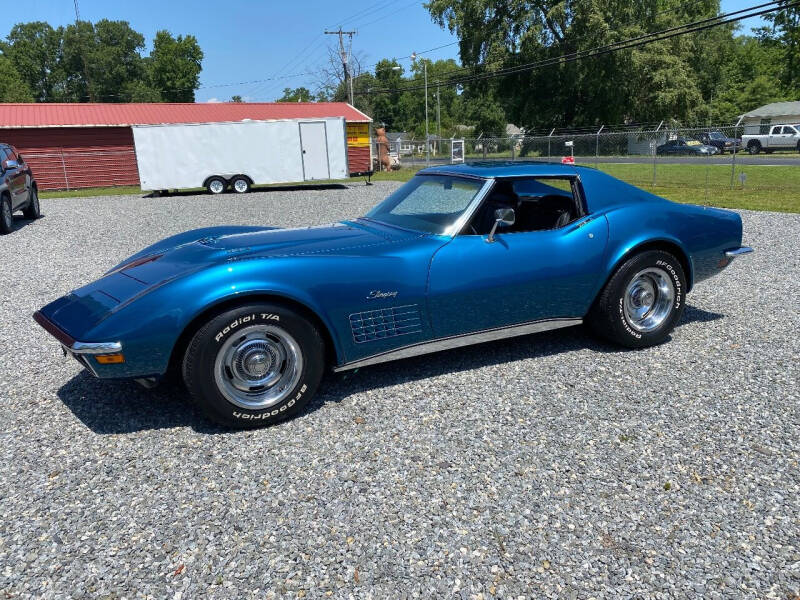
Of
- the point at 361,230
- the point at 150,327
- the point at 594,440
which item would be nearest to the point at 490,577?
the point at 594,440

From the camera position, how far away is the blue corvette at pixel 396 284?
124 inches

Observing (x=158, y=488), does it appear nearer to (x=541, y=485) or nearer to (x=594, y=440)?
(x=541, y=485)

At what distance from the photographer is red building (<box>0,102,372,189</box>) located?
2759 cm

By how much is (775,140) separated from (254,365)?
40122 millimetres

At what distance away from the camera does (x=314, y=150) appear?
866 inches

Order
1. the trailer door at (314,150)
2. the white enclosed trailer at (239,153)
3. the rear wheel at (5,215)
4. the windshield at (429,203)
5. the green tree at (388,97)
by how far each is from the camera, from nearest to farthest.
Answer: the windshield at (429,203) → the rear wheel at (5,215) → the white enclosed trailer at (239,153) → the trailer door at (314,150) → the green tree at (388,97)

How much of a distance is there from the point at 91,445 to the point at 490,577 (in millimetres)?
2249

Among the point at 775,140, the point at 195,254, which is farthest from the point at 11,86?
the point at 195,254

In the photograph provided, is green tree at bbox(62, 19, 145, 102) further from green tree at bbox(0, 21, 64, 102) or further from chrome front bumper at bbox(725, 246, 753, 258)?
chrome front bumper at bbox(725, 246, 753, 258)

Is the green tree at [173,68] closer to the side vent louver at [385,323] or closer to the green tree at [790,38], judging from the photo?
the green tree at [790,38]

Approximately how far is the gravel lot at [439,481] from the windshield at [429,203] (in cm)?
102

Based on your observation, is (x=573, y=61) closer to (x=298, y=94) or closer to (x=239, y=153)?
(x=239, y=153)

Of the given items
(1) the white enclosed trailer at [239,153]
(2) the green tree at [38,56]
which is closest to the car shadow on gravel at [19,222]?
(1) the white enclosed trailer at [239,153]

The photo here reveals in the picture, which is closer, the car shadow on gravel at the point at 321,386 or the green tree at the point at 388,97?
the car shadow on gravel at the point at 321,386
